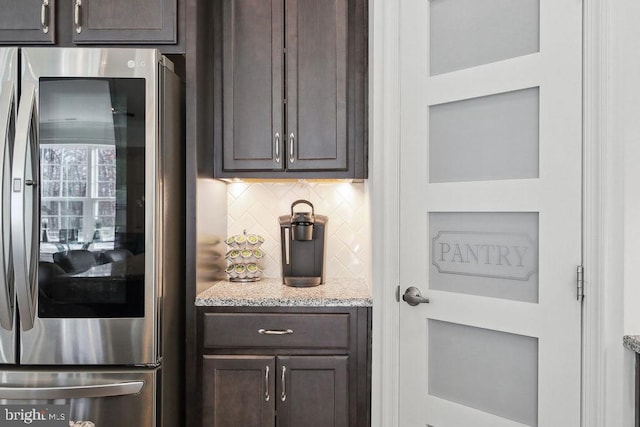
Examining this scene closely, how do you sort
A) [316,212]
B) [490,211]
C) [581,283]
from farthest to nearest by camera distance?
1. [316,212]
2. [490,211]
3. [581,283]

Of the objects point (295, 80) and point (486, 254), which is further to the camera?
point (295, 80)

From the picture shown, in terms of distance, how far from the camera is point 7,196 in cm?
160

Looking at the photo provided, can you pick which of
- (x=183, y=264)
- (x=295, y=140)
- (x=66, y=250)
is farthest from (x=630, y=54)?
(x=66, y=250)

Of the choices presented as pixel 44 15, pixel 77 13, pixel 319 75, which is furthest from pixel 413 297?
pixel 44 15

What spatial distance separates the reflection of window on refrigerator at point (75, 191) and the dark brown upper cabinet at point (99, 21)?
0.54 meters

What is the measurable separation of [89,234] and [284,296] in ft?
2.56

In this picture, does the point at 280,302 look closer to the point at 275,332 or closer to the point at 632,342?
the point at 275,332

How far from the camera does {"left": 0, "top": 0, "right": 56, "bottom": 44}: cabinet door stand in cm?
186

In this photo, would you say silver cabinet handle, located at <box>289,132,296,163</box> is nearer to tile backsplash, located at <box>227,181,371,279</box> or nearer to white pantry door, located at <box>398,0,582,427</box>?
tile backsplash, located at <box>227,181,371,279</box>

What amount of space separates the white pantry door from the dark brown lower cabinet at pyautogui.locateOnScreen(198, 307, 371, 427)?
20 centimetres

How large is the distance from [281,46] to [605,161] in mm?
1379

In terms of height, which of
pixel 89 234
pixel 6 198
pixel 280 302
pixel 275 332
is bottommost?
pixel 275 332

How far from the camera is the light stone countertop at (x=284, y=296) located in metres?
1.86

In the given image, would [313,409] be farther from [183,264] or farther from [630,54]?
[630,54]
